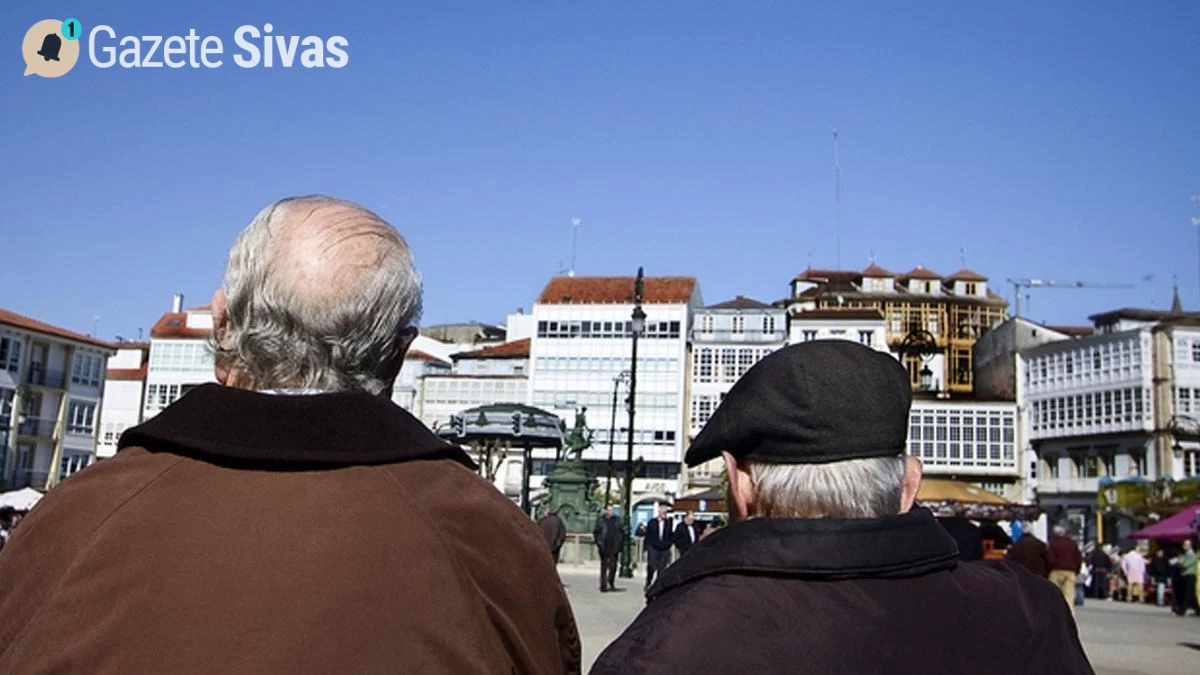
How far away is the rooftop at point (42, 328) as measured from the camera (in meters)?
71.4

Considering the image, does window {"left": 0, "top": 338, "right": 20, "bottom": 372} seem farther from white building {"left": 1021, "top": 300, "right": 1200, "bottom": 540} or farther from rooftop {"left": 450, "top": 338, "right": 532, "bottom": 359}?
white building {"left": 1021, "top": 300, "right": 1200, "bottom": 540}

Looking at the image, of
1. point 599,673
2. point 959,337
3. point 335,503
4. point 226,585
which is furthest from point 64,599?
point 959,337

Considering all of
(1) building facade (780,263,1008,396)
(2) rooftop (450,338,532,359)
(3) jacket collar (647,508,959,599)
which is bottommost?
(3) jacket collar (647,508,959,599)

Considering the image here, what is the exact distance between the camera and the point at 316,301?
220 cm

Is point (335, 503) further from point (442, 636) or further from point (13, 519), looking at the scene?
point (13, 519)

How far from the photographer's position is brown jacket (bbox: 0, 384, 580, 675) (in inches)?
73.0

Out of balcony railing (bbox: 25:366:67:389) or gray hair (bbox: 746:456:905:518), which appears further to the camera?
balcony railing (bbox: 25:366:67:389)

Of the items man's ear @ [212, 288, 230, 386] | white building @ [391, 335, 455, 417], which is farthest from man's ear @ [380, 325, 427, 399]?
white building @ [391, 335, 455, 417]

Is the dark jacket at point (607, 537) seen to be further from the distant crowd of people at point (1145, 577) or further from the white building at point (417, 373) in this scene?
the white building at point (417, 373)

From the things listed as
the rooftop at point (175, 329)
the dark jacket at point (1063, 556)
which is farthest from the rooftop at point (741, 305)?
the dark jacket at point (1063, 556)

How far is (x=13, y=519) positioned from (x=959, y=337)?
272 feet

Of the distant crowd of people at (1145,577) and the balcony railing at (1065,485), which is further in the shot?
the balcony railing at (1065,485)

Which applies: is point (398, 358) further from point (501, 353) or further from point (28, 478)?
point (501, 353)

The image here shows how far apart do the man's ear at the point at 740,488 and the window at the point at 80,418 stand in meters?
80.7
